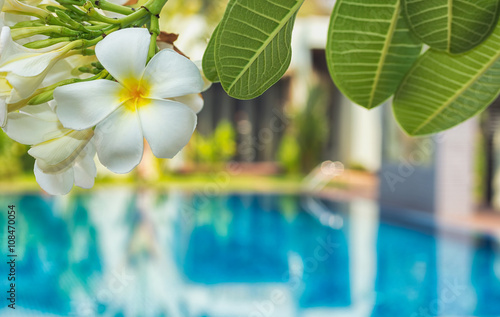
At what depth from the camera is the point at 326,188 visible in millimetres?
10484

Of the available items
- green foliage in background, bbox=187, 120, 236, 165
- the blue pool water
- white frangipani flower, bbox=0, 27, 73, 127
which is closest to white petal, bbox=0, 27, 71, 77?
white frangipani flower, bbox=0, 27, 73, 127

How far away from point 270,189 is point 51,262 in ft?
18.0

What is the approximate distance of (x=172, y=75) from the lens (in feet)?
0.59

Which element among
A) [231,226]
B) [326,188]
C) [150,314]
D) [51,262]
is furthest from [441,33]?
[326,188]

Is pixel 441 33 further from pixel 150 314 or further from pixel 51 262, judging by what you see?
pixel 51 262

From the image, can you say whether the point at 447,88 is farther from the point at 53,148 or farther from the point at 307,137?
the point at 307,137

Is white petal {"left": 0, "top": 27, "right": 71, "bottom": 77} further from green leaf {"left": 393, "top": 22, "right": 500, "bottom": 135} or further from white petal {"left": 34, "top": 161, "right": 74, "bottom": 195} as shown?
green leaf {"left": 393, "top": 22, "right": 500, "bottom": 135}

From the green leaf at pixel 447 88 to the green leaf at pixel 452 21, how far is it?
0.04 metres

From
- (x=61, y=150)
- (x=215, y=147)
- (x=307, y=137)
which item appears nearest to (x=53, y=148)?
(x=61, y=150)

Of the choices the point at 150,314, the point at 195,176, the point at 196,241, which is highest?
the point at 150,314

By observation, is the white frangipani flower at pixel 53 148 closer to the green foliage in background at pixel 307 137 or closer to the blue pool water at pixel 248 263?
the blue pool water at pixel 248 263

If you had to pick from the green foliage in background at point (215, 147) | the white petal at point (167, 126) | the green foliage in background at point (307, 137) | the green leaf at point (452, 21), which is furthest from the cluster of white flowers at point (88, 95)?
the green foliage in background at point (307, 137)

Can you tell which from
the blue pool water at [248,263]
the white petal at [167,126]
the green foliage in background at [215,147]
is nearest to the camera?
the white petal at [167,126]

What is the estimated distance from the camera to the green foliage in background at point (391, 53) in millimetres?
207
